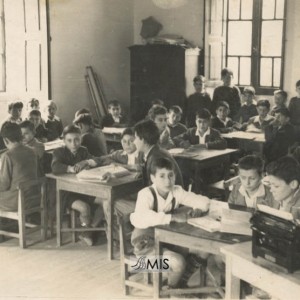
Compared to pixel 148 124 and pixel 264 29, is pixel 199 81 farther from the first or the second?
pixel 148 124

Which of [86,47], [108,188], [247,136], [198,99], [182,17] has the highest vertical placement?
[182,17]

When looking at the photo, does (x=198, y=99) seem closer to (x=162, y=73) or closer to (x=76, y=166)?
(x=162, y=73)

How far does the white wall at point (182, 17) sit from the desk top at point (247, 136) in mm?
2495

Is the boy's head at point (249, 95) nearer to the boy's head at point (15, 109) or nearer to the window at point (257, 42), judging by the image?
the window at point (257, 42)

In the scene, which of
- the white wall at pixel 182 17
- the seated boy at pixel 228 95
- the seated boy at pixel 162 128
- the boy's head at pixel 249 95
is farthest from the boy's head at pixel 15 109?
the white wall at pixel 182 17

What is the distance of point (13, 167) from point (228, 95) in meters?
3.63

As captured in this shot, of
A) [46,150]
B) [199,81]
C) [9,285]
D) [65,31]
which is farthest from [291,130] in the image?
[65,31]

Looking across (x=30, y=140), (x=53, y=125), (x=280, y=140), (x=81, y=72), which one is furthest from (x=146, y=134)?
(x=81, y=72)

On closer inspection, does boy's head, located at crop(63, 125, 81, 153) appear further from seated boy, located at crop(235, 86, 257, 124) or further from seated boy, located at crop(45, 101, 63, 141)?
seated boy, located at crop(235, 86, 257, 124)

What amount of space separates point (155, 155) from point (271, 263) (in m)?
1.64

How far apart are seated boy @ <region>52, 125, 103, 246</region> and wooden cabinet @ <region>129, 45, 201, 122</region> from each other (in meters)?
A: 3.40

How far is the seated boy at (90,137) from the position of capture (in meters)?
5.00

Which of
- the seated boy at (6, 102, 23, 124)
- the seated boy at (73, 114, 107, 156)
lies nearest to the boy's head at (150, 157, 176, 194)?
the seated boy at (73, 114, 107, 156)

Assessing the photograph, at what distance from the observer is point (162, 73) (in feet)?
25.3
